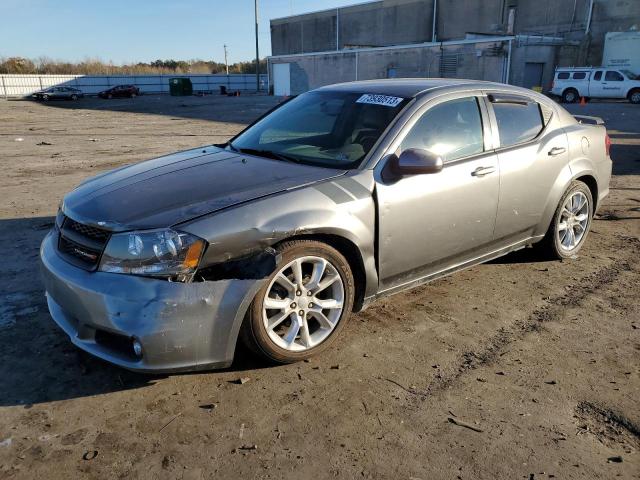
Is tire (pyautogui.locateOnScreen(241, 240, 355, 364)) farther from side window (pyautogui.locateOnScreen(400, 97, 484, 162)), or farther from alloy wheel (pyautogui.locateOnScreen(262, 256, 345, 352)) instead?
side window (pyautogui.locateOnScreen(400, 97, 484, 162))

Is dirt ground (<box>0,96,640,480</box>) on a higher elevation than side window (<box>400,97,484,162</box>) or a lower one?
lower

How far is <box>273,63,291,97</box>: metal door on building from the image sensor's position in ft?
163

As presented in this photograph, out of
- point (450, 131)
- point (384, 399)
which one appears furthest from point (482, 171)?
point (384, 399)

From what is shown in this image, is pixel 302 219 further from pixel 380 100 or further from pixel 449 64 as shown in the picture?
pixel 449 64

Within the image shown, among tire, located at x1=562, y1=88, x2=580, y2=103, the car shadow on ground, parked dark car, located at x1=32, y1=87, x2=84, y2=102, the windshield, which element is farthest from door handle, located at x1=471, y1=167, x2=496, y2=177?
parked dark car, located at x1=32, y1=87, x2=84, y2=102

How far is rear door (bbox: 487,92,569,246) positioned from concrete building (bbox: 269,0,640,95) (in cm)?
3153

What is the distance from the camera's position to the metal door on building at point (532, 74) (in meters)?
33.9

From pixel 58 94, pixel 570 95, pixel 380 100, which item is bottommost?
pixel 58 94

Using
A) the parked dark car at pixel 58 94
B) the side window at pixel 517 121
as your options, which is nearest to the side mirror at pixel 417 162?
the side window at pixel 517 121

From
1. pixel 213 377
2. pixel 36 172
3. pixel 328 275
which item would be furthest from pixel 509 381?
pixel 36 172

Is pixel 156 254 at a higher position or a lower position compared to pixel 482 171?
lower

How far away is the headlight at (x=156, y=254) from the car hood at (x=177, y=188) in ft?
0.25

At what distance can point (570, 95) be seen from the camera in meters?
30.8

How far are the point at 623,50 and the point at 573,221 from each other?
36.5 meters
